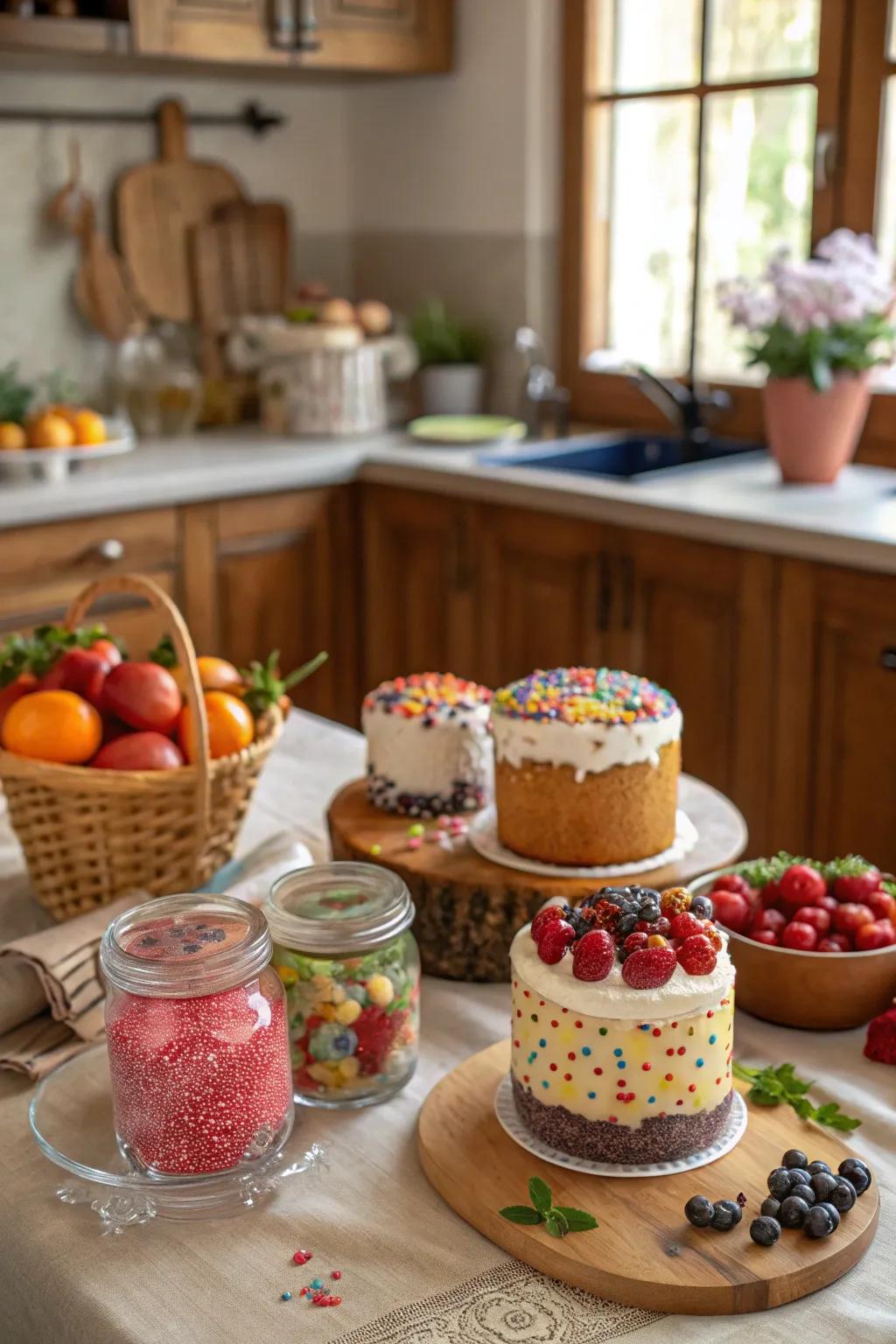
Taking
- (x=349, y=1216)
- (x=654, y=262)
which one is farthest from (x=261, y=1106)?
(x=654, y=262)

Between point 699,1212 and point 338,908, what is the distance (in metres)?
0.34

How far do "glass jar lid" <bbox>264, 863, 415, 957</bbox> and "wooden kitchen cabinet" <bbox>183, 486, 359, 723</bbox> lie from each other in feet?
6.46

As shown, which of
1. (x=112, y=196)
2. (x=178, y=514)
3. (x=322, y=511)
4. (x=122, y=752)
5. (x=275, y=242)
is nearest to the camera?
(x=122, y=752)

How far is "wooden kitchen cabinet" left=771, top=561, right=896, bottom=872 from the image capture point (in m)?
2.38

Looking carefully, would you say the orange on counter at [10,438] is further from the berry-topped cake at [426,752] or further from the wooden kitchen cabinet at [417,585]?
the berry-topped cake at [426,752]

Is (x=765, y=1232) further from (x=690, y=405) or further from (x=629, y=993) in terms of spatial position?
(x=690, y=405)

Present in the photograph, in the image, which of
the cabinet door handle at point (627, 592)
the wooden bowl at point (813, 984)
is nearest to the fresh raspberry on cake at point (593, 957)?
the wooden bowl at point (813, 984)

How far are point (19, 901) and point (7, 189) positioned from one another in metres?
2.36

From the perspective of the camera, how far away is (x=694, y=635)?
8.75ft

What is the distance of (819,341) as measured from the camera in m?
2.64

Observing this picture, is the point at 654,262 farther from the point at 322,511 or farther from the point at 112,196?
the point at 112,196

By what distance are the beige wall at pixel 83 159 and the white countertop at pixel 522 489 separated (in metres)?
0.36

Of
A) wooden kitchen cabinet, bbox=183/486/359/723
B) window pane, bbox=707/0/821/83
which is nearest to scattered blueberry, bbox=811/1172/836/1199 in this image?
wooden kitchen cabinet, bbox=183/486/359/723

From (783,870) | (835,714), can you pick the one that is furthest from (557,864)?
(835,714)
